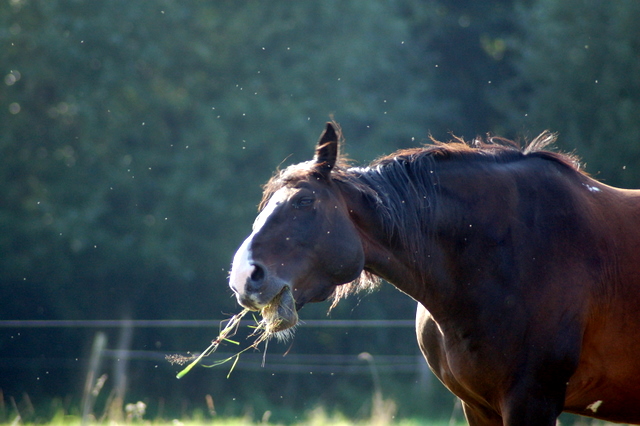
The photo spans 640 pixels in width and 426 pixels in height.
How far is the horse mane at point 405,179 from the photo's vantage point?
299cm

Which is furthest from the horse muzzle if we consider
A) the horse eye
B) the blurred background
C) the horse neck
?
the blurred background

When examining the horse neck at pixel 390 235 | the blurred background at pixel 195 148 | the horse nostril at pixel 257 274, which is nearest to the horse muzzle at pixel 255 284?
the horse nostril at pixel 257 274

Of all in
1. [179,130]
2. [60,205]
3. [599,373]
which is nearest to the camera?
[599,373]

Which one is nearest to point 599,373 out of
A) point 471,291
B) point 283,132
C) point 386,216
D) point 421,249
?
point 471,291

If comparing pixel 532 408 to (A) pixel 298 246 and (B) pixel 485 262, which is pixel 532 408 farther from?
(A) pixel 298 246

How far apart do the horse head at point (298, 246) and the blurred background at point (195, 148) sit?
888 cm

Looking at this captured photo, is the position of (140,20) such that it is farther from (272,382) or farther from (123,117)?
(272,382)

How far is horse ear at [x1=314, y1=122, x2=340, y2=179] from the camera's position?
2.98 meters

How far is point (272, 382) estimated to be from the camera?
13.7 m

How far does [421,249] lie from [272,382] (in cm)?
1132

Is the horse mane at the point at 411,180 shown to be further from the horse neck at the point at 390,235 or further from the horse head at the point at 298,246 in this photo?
the horse head at the point at 298,246

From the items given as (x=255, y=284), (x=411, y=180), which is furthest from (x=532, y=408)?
(x=255, y=284)

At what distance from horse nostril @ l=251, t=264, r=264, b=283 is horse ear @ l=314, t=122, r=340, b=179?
1.84ft

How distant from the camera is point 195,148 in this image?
42.3ft
